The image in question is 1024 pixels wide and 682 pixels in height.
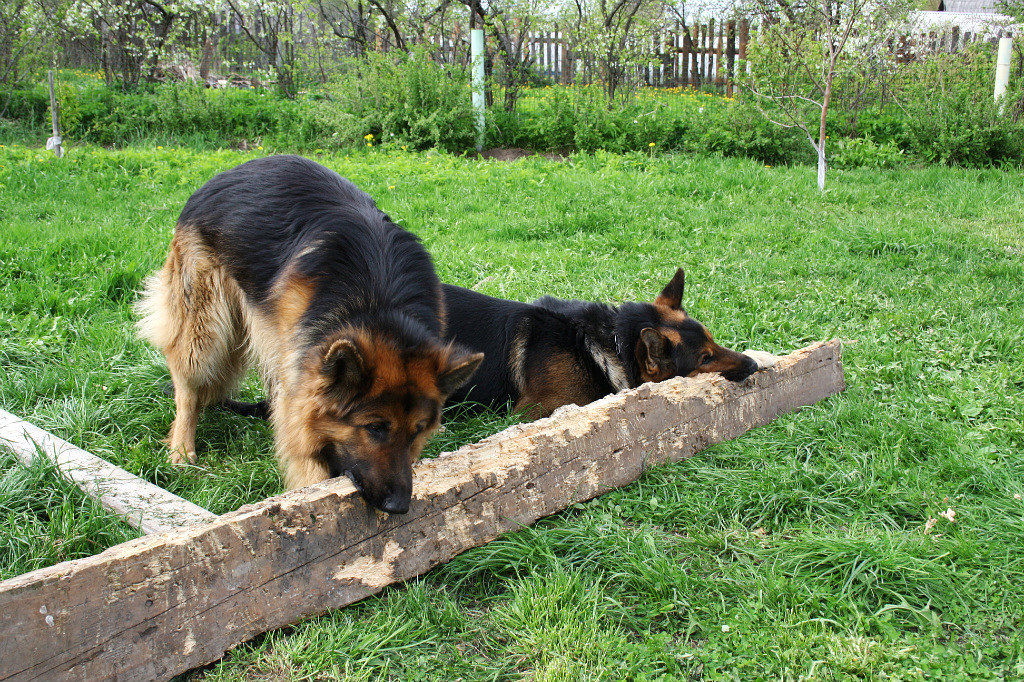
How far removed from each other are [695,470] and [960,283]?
14.4 ft

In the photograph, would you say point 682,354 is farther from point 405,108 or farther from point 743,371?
point 405,108

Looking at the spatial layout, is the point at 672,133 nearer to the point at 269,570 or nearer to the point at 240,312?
the point at 240,312

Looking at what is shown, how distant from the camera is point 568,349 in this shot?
4.81m

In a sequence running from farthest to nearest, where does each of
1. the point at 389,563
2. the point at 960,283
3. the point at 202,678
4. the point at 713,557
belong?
the point at 960,283 < the point at 713,557 < the point at 389,563 < the point at 202,678

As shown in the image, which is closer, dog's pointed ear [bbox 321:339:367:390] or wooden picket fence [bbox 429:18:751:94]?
dog's pointed ear [bbox 321:339:367:390]

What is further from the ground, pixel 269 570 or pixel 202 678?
pixel 269 570

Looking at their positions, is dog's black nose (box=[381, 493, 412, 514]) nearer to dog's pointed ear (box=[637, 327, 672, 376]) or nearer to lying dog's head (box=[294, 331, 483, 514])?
lying dog's head (box=[294, 331, 483, 514])

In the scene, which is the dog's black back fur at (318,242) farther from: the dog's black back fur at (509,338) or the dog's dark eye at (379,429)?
the dog's black back fur at (509,338)

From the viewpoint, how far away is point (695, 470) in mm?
3758

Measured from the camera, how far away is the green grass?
261cm

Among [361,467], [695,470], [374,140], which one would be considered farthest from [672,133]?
[361,467]

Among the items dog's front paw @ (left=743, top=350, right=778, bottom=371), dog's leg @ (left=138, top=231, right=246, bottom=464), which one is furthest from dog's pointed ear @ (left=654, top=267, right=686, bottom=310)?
dog's leg @ (left=138, top=231, right=246, bottom=464)

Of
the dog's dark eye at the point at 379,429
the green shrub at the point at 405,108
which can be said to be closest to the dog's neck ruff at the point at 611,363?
the dog's dark eye at the point at 379,429

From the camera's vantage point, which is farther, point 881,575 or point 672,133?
point 672,133
